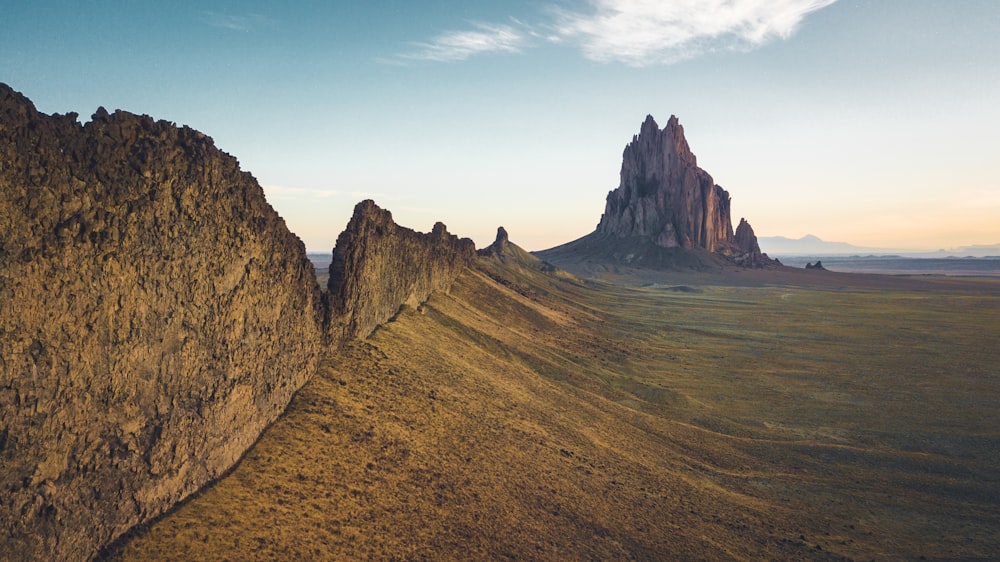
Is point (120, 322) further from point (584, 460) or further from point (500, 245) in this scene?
point (500, 245)

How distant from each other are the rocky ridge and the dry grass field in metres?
0.98

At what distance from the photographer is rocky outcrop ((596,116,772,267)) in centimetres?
17288

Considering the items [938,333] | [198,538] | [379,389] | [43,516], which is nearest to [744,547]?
[379,389]

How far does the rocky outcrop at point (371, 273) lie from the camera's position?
16.8 meters

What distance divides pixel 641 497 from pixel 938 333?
5709cm

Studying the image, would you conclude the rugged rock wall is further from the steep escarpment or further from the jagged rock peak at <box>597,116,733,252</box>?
the jagged rock peak at <box>597,116,733,252</box>

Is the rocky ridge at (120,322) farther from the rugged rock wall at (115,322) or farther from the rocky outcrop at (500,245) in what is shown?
the rocky outcrop at (500,245)

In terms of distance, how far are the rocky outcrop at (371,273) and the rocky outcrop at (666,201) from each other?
495 ft

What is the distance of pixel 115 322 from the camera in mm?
8281

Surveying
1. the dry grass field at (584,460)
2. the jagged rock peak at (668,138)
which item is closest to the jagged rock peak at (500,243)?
the dry grass field at (584,460)

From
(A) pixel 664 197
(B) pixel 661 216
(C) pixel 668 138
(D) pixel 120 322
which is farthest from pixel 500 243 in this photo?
(C) pixel 668 138

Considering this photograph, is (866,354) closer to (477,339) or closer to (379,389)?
(477,339)

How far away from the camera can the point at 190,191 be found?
32.7ft

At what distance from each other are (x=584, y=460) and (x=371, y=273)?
30.9ft
